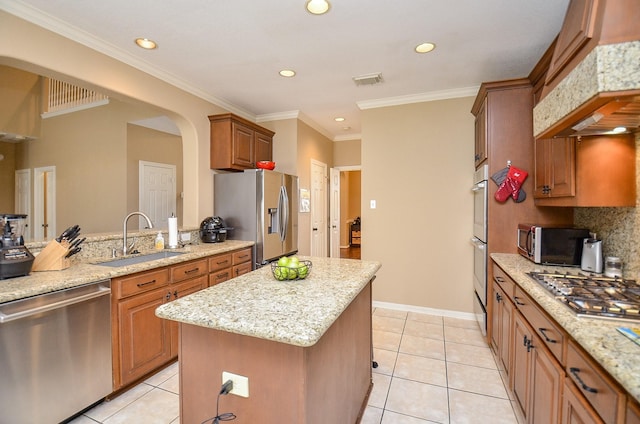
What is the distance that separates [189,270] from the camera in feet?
8.38

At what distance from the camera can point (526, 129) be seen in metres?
2.52

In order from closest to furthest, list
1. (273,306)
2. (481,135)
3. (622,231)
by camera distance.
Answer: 1. (273,306)
2. (622,231)
3. (481,135)

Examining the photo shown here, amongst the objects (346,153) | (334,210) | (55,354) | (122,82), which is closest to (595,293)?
(55,354)

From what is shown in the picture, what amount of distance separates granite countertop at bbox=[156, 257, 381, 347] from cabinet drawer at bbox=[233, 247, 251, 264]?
1564 millimetres

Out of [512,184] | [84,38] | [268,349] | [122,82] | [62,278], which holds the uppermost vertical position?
[84,38]

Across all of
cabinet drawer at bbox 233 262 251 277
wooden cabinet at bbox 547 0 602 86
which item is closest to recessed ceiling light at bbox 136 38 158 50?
cabinet drawer at bbox 233 262 251 277

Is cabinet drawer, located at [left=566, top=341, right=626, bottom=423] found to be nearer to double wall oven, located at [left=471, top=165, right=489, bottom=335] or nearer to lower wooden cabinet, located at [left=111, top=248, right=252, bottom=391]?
double wall oven, located at [left=471, top=165, right=489, bottom=335]

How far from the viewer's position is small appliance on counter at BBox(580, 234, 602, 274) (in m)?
1.89

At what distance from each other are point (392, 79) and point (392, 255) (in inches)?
82.3

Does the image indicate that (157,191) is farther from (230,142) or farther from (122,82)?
(122,82)

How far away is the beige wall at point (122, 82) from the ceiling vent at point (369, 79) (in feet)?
6.23

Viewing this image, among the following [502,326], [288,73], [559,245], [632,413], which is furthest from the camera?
[288,73]

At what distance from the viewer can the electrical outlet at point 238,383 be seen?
1104 millimetres

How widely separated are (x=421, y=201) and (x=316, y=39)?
2194 mm
